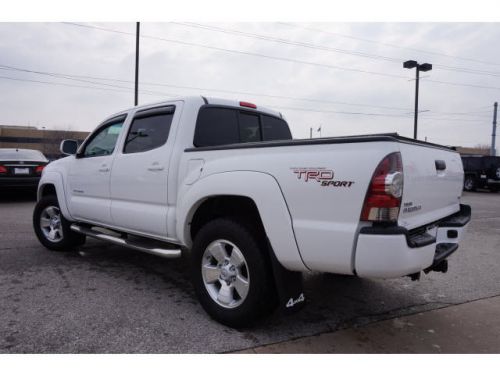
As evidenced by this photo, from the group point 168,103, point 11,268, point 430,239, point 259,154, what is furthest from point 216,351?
point 11,268

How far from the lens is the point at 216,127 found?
390 cm

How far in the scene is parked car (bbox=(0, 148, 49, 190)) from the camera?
1008cm

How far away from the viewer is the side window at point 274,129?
14.7 ft

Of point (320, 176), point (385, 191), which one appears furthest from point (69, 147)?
point (385, 191)

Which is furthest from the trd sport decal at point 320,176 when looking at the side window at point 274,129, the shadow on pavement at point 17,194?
the shadow on pavement at point 17,194

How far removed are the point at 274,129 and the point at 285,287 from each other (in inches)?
90.2

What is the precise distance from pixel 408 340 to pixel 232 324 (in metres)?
1.34

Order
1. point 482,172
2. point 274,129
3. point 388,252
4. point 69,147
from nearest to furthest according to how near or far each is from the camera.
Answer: point 388,252
point 274,129
point 69,147
point 482,172

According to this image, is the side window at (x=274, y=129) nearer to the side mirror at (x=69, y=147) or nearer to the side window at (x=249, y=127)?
the side window at (x=249, y=127)

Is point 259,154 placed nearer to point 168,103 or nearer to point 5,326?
point 168,103

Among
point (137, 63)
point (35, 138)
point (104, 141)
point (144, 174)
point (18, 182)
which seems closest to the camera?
point (144, 174)

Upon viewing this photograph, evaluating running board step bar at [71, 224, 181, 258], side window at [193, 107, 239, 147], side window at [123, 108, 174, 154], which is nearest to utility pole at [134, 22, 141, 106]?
running board step bar at [71, 224, 181, 258]

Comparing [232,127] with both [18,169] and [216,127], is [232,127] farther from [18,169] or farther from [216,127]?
[18,169]

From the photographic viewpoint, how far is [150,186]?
12.5 feet
